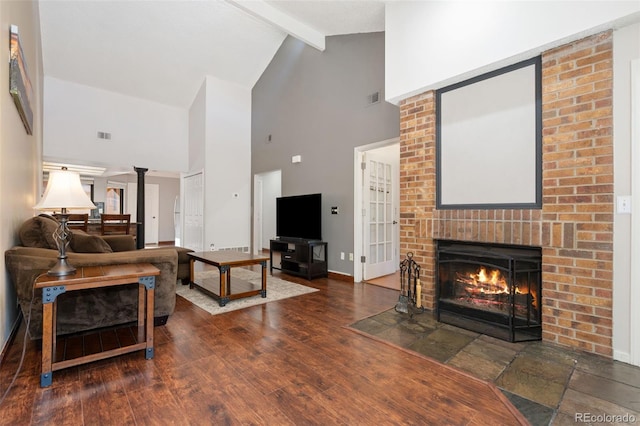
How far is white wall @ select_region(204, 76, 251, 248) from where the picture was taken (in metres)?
6.18

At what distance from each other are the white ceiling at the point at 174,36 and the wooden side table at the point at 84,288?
350 centimetres

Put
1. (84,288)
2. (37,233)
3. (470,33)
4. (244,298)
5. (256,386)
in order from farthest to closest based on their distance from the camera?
(244,298) → (470,33) → (37,233) → (84,288) → (256,386)

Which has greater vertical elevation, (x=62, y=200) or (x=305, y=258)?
(x=62, y=200)

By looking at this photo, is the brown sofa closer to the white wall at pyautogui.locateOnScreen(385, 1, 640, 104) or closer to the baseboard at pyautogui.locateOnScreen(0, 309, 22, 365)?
the baseboard at pyautogui.locateOnScreen(0, 309, 22, 365)

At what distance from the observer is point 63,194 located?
6.47 ft

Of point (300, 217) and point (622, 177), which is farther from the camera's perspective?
point (300, 217)

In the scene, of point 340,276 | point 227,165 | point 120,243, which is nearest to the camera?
point 120,243

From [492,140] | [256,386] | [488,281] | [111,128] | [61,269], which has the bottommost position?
[256,386]

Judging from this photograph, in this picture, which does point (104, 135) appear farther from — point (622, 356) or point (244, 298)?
point (622, 356)

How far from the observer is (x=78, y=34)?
4.89 m

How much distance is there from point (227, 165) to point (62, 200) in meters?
4.57

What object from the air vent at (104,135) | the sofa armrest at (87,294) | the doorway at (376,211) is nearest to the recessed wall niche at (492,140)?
the doorway at (376,211)

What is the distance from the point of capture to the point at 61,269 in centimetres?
186

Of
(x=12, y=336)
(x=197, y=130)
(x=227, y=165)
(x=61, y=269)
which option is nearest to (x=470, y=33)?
(x=61, y=269)
